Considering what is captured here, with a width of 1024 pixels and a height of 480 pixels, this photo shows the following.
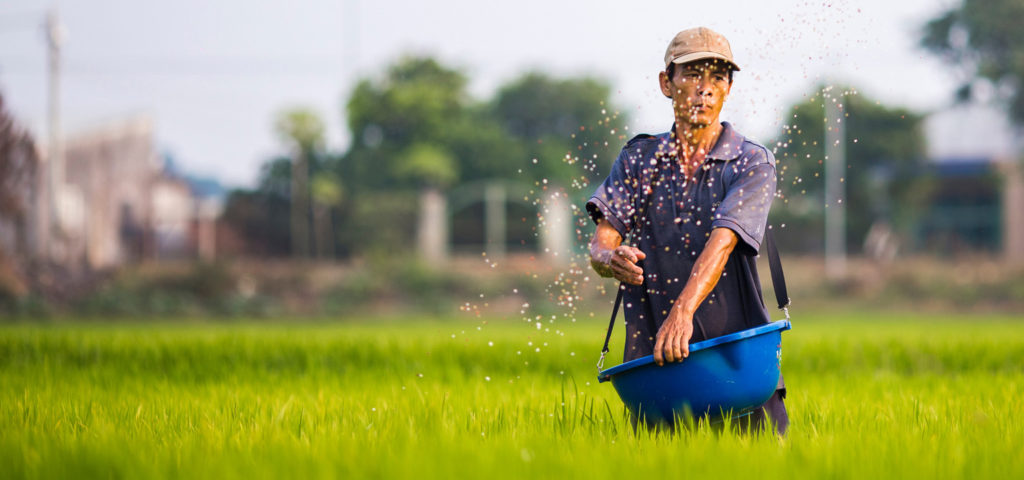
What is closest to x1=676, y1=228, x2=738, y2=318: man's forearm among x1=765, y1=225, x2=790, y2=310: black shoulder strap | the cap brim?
x1=765, y1=225, x2=790, y2=310: black shoulder strap

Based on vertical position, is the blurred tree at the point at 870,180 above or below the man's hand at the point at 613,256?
above

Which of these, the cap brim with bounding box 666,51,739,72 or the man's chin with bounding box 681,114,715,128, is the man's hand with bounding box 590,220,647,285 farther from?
the cap brim with bounding box 666,51,739,72

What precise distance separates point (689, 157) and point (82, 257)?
869 inches

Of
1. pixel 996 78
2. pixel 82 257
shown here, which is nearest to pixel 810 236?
pixel 996 78

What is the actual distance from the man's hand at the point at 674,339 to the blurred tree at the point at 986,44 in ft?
93.1

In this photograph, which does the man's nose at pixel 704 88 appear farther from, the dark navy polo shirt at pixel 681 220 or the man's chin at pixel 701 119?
the dark navy polo shirt at pixel 681 220

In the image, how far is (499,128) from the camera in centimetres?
3888

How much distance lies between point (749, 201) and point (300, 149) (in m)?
32.2

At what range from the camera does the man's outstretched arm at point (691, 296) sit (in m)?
3.12

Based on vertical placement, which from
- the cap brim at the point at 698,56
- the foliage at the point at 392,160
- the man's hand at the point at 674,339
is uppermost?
the foliage at the point at 392,160

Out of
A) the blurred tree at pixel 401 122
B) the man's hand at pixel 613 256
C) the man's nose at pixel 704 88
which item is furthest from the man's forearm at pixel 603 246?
the blurred tree at pixel 401 122

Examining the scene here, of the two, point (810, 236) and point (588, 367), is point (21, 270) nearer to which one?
point (588, 367)

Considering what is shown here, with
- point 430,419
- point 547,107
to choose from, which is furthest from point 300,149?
point 430,419

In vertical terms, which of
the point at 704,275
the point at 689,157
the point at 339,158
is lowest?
the point at 704,275
